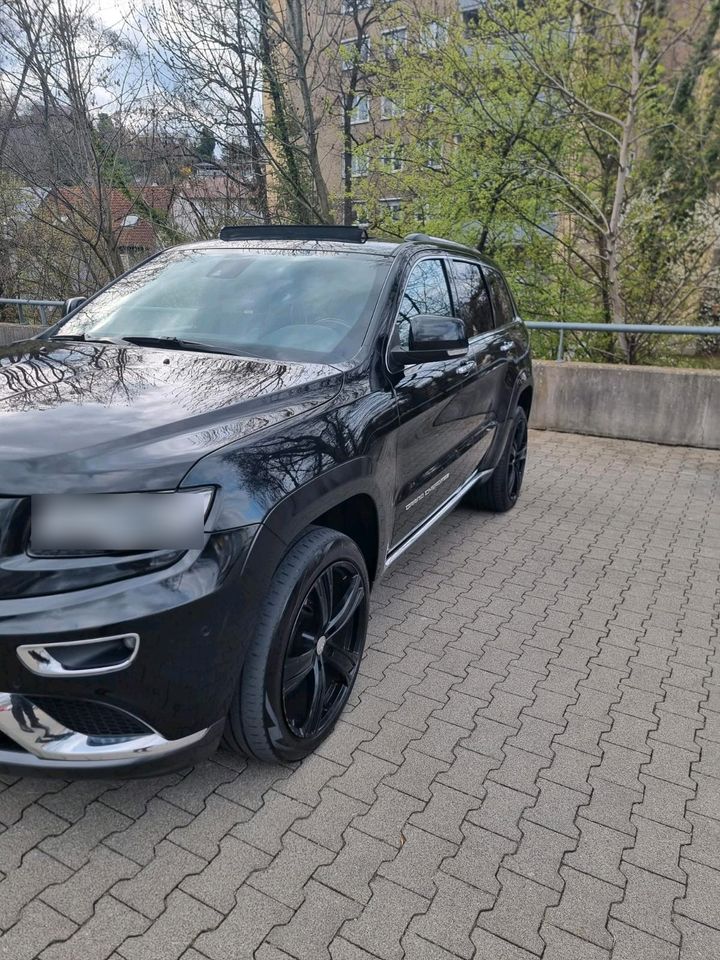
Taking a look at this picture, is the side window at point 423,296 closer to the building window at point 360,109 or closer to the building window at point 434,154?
the building window at point 434,154

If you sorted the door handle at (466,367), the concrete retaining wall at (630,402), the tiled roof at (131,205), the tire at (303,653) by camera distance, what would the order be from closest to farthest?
the tire at (303,653) → the door handle at (466,367) → the concrete retaining wall at (630,402) → the tiled roof at (131,205)

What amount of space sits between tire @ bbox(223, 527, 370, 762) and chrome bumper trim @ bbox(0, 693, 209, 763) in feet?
1.21

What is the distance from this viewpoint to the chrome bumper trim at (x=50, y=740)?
5.87ft

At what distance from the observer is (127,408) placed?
2170 mm

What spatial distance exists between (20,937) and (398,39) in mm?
11794

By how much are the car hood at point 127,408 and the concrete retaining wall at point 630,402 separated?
569cm

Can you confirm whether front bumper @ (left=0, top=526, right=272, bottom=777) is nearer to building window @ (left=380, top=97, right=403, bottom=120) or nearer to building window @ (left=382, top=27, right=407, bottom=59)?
building window @ (left=380, top=97, right=403, bottom=120)

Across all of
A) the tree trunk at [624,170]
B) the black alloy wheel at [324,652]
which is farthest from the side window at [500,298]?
the tree trunk at [624,170]

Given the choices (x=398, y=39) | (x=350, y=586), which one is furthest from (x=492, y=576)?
(x=398, y=39)

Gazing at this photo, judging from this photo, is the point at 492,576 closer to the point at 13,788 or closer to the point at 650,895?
the point at 650,895

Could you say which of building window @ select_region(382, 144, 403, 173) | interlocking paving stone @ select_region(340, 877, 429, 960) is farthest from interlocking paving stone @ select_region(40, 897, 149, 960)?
building window @ select_region(382, 144, 403, 173)

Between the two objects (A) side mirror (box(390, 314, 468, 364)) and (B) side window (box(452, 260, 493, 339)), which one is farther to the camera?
(B) side window (box(452, 260, 493, 339))

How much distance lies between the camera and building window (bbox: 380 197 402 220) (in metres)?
11.2

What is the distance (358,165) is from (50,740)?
1112 cm
